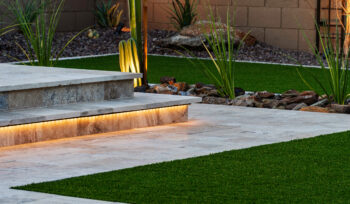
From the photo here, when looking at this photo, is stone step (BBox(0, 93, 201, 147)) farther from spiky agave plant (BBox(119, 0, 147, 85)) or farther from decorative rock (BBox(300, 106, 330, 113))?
spiky agave plant (BBox(119, 0, 147, 85))

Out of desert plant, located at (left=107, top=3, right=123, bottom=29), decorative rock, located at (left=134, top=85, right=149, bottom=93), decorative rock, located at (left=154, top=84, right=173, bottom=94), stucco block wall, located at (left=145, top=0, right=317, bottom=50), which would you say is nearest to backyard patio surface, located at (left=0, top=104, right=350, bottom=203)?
decorative rock, located at (left=154, top=84, right=173, bottom=94)

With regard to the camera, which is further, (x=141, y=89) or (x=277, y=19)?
(x=277, y=19)

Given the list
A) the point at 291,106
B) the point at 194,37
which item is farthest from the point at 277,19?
the point at 291,106

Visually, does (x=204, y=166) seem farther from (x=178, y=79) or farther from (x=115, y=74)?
(x=178, y=79)

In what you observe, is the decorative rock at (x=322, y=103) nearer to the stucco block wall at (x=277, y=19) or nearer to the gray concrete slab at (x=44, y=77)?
the gray concrete slab at (x=44, y=77)

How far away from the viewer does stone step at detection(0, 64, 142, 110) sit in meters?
8.47

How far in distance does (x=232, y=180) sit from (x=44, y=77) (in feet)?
11.1

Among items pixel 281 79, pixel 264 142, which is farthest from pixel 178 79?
pixel 264 142

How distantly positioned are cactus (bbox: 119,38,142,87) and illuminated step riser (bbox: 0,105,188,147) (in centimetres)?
276

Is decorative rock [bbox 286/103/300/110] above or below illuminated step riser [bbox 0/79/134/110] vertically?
below

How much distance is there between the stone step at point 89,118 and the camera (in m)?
8.13

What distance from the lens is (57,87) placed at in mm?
8898

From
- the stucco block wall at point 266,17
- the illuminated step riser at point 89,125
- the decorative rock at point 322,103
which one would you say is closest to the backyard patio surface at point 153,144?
the illuminated step riser at point 89,125

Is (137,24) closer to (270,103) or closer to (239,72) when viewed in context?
(270,103)
